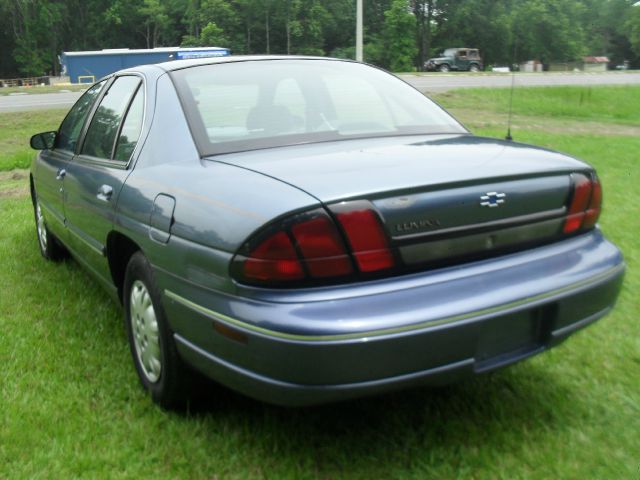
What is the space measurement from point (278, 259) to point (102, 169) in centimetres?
165

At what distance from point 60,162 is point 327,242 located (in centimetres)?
270

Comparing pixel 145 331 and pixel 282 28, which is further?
pixel 282 28

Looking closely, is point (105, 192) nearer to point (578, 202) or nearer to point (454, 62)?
point (578, 202)

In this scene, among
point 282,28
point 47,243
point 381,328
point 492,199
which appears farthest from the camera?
point 282,28

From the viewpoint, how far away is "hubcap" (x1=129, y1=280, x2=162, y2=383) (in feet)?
9.16

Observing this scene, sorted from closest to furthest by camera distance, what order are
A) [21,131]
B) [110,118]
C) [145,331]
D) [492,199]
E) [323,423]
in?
[492,199] → [323,423] → [145,331] → [110,118] → [21,131]

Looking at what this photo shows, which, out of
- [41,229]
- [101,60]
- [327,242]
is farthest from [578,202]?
[101,60]

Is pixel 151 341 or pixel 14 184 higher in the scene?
pixel 151 341

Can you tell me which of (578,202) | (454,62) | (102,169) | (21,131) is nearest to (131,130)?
(102,169)

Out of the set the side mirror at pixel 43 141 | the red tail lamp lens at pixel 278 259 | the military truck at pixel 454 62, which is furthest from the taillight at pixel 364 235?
the military truck at pixel 454 62

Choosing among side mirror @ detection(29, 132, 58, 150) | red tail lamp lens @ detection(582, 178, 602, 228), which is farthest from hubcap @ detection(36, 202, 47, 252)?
red tail lamp lens @ detection(582, 178, 602, 228)

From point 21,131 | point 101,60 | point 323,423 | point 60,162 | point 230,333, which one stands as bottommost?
point 21,131

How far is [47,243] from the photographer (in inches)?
202

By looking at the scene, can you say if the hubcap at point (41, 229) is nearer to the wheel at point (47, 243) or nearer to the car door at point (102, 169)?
the wheel at point (47, 243)
